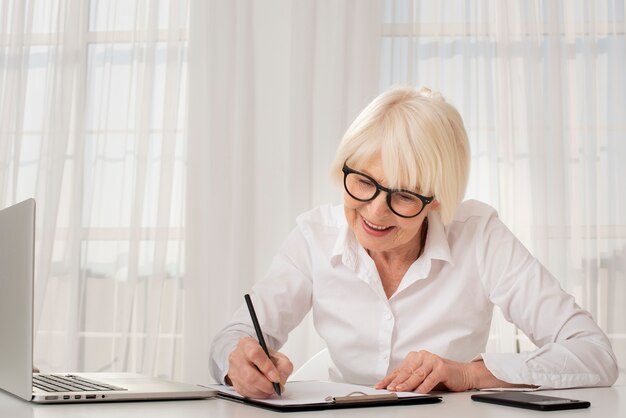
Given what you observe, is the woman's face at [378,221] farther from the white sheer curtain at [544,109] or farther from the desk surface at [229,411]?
the white sheer curtain at [544,109]

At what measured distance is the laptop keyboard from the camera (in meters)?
1.31

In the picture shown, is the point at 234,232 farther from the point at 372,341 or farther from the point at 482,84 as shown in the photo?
the point at 372,341

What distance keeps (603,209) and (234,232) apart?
5.21ft

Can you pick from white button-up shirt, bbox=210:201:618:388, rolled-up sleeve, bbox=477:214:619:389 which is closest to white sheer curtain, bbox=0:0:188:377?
white button-up shirt, bbox=210:201:618:388

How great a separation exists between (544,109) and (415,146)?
1761 mm

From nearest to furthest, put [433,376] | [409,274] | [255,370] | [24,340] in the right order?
[24,340]
[255,370]
[433,376]
[409,274]

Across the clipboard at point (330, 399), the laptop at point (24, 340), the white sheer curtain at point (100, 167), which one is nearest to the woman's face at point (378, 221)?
the clipboard at point (330, 399)

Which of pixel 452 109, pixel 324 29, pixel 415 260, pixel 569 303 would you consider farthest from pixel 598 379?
pixel 324 29

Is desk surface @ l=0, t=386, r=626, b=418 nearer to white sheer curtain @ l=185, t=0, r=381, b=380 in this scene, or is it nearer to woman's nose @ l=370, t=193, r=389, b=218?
woman's nose @ l=370, t=193, r=389, b=218

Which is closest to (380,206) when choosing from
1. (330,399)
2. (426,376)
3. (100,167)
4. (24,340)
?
(426,376)

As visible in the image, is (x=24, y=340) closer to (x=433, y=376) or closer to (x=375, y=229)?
(x=433, y=376)

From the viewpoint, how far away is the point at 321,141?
3355 mm

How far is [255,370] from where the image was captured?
1.37 metres

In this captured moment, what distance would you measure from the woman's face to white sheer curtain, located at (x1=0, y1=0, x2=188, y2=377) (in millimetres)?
1690
